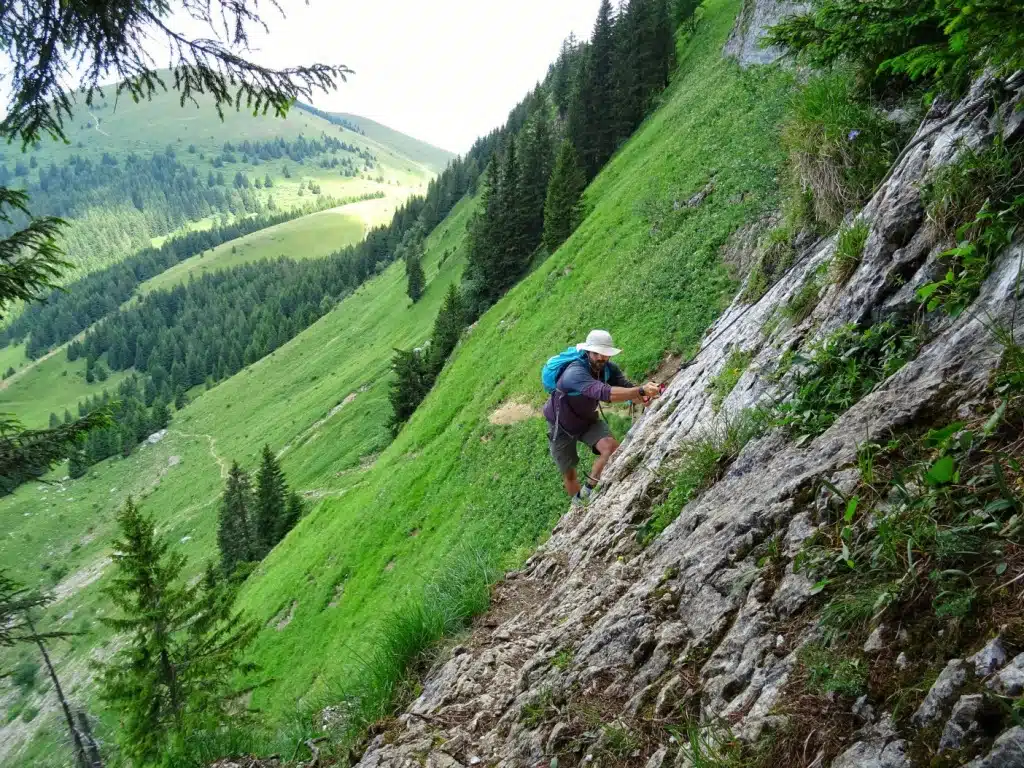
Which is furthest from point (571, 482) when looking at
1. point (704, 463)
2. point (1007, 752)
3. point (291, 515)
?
point (291, 515)

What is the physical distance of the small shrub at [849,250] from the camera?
574 cm

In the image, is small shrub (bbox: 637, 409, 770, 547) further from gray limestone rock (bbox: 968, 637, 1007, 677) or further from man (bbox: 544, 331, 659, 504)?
gray limestone rock (bbox: 968, 637, 1007, 677)

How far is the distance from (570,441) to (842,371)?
5609 millimetres

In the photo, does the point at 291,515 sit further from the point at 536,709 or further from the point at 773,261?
the point at 536,709

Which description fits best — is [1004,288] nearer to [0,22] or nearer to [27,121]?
[0,22]

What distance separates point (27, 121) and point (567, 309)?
22.7 metres

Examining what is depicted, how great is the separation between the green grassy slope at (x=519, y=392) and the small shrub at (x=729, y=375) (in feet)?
22.2

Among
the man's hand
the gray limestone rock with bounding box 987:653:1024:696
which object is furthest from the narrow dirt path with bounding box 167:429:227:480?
the gray limestone rock with bounding box 987:653:1024:696

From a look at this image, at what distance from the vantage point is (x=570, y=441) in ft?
32.6

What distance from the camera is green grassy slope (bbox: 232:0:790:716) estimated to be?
17859 mm

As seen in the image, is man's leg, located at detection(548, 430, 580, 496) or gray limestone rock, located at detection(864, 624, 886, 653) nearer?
gray limestone rock, located at detection(864, 624, 886, 653)

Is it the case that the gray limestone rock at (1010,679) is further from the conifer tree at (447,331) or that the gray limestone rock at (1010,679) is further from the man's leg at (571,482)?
the conifer tree at (447,331)

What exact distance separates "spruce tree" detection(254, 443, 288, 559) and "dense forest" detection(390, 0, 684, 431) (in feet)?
42.9

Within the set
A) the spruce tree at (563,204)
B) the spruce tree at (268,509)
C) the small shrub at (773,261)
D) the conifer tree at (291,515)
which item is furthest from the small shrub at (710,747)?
the spruce tree at (268,509)
